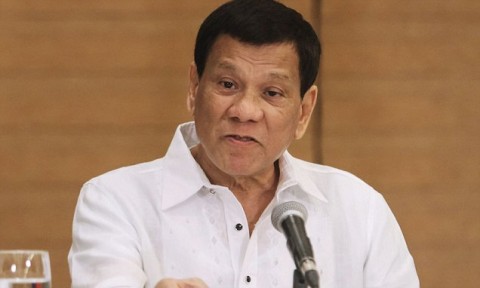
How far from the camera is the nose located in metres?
2.82

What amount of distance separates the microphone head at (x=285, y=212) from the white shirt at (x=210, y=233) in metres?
0.80

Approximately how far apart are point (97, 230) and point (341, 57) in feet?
8.19

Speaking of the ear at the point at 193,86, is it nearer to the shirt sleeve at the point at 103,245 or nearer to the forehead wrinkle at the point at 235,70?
the forehead wrinkle at the point at 235,70

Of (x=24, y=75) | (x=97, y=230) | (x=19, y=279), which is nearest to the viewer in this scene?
(x=19, y=279)

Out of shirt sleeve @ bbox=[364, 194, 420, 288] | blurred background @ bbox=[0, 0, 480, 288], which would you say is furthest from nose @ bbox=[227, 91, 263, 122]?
blurred background @ bbox=[0, 0, 480, 288]

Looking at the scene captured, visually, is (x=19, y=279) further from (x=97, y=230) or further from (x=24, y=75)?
(x=24, y=75)

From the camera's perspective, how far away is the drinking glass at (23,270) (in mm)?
2031

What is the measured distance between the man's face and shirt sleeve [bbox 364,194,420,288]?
1.32 ft

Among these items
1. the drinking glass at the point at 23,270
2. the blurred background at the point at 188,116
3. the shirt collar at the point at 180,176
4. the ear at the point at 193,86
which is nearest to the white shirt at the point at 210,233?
the shirt collar at the point at 180,176

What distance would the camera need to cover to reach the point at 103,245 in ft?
9.31

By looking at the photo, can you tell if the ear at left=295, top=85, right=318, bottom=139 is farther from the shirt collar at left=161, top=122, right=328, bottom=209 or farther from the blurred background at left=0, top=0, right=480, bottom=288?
the blurred background at left=0, top=0, right=480, bottom=288

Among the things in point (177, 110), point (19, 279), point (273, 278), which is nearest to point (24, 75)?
point (177, 110)

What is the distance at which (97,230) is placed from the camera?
289cm

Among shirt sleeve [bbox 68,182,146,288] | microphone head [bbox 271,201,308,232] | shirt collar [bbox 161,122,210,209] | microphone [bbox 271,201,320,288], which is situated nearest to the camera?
microphone [bbox 271,201,320,288]
